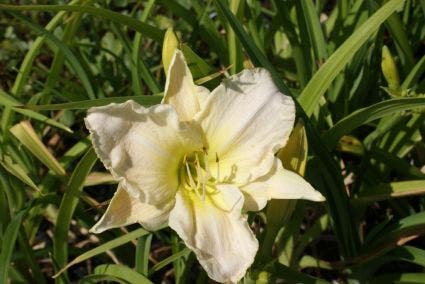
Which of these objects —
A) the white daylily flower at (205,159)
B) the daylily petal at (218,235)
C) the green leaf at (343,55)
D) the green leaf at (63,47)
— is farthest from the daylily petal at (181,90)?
the green leaf at (63,47)

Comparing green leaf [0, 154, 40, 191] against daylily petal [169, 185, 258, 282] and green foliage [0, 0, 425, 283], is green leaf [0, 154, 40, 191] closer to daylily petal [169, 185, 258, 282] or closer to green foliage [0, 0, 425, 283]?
green foliage [0, 0, 425, 283]

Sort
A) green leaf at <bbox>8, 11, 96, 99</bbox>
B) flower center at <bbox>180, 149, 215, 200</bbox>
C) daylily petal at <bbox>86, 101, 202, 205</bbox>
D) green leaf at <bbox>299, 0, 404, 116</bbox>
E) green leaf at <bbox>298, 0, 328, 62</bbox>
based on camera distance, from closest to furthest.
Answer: daylily petal at <bbox>86, 101, 202, 205</bbox> < flower center at <bbox>180, 149, 215, 200</bbox> < green leaf at <bbox>299, 0, 404, 116</bbox> < green leaf at <bbox>8, 11, 96, 99</bbox> < green leaf at <bbox>298, 0, 328, 62</bbox>

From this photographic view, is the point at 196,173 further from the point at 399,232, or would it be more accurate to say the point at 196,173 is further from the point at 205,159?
the point at 399,232

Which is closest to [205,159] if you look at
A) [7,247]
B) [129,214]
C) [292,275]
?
[129,214]

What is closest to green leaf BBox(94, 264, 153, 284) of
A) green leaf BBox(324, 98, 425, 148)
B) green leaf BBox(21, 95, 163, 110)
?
green leaf BBox(21, 95, 163, 110)

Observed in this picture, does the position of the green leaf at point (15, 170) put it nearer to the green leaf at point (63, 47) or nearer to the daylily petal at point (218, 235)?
the green leaf at point (63, 47)

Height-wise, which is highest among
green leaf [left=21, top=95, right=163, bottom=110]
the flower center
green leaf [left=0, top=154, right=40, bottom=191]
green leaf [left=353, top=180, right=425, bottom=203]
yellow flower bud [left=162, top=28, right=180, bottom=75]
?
yellow flower bud [left=162, top=28, right=180, bottom=75]

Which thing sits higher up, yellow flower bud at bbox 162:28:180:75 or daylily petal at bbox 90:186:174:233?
yellow flower bud at bbox 162:28:180:75
